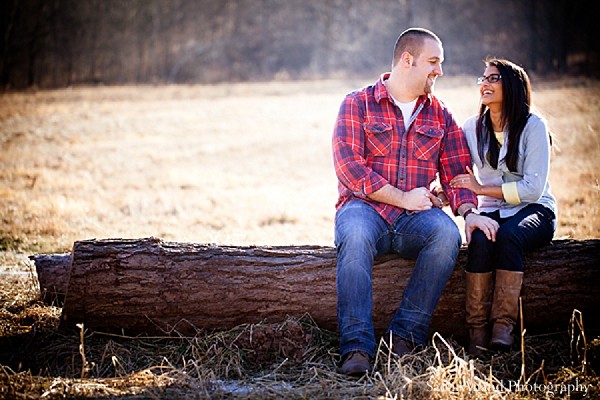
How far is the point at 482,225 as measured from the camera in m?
3.82

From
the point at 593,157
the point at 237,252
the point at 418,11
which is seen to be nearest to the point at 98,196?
the point at 237,252

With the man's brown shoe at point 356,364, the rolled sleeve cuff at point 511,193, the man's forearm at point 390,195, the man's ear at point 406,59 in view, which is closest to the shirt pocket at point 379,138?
the man's forearm at point 390,195

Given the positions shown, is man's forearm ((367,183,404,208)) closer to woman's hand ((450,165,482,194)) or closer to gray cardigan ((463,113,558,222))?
woman's hand ((450,165,482,194))

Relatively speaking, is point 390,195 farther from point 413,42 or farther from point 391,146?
point 413,42

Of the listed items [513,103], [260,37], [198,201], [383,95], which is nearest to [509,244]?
[513,103]

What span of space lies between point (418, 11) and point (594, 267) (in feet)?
116

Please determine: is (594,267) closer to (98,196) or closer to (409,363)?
(409,363)

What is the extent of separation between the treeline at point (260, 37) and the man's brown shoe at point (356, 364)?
85.1 ft

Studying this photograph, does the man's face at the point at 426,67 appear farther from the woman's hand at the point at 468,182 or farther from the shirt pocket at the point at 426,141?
the woman's hand at the point at 468,182

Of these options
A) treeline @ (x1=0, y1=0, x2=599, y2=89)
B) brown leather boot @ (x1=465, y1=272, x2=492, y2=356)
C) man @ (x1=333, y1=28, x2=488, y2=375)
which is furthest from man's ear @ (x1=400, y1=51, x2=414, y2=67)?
treeline @ (x1=0, y1=0, x2=599, y2=89)

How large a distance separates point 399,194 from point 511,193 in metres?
0.77

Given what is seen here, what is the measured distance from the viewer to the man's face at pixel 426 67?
13.7 feet

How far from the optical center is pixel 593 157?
12.1 metres

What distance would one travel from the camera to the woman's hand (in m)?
4.16
